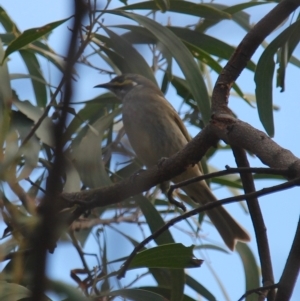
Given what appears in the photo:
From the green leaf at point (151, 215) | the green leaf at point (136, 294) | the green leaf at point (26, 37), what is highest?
the green leaf at point (26, 37)

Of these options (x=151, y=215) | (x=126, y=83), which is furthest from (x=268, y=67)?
(x=126, y=83)

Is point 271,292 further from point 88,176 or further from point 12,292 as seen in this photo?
point 88,176

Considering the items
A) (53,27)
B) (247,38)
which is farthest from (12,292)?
(53,27)

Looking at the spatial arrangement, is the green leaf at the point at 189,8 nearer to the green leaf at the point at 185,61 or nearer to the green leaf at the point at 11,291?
Answer: the green leaf at the point at 185,61

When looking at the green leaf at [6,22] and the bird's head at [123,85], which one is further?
the bird's head at [123,85]

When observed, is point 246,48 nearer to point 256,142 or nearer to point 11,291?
point 256,142

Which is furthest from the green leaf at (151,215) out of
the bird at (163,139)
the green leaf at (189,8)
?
the green leaf at (189,8)

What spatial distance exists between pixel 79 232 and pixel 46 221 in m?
3.18

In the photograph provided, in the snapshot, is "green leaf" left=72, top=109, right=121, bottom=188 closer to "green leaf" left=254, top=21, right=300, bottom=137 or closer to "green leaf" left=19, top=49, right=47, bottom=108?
"green leaf" left=19, top=49, right=47, bottom=108

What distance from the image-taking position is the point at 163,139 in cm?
368

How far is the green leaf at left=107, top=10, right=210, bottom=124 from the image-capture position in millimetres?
2820

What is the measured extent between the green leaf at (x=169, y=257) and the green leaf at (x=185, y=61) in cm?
72

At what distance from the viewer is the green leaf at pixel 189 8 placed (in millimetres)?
3209

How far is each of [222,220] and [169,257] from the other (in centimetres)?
138
